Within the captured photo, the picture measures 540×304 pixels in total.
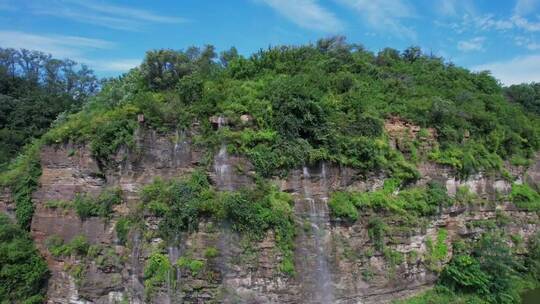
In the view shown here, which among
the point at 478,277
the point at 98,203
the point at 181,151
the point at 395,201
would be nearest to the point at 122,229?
the point at 98,203

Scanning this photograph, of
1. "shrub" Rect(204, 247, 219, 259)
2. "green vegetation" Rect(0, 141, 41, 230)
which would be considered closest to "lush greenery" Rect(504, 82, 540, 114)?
"shrub" Rect(204, 247, 219, 259)

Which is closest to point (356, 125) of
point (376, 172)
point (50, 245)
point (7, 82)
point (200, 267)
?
point (376, 172)

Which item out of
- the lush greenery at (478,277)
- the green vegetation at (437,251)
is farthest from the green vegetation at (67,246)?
the green vegetation at (437,251)

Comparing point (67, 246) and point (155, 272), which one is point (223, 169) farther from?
point (67, 246)

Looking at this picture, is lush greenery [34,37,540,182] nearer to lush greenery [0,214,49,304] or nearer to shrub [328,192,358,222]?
shrub [328,192,358,222]

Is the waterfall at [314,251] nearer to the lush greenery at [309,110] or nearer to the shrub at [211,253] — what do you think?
the lush greenery at [309,110]

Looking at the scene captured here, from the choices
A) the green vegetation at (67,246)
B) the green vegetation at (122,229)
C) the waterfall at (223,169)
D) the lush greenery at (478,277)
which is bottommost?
the lush greenery at (478,277)

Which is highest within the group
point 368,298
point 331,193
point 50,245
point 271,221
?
point 331,193

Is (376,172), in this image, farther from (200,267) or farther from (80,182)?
(80,182)
